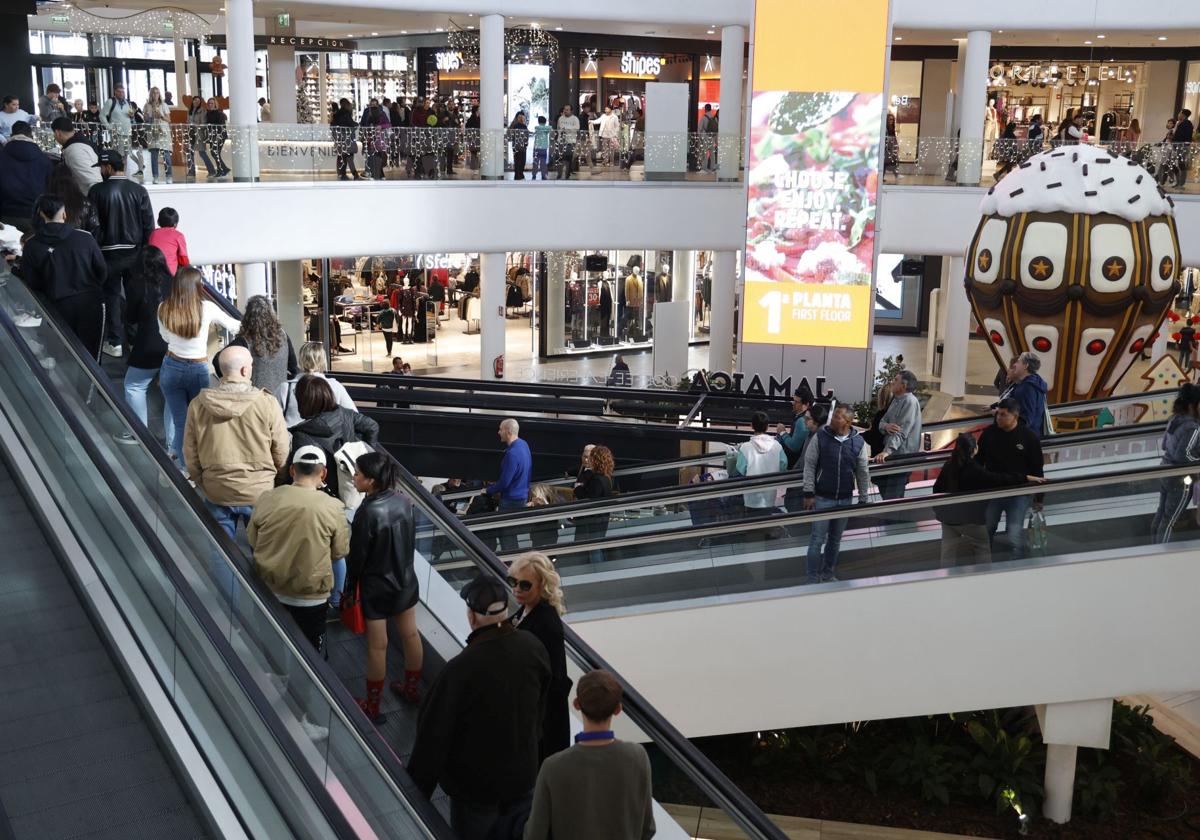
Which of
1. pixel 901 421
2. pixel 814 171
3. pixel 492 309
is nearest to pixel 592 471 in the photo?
pixel 901 421

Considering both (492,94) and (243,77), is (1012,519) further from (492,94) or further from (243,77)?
(492,94)

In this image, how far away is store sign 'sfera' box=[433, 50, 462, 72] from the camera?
106 ft

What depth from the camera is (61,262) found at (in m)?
8.48

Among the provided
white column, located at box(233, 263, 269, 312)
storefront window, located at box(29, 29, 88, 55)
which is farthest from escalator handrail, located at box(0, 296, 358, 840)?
storefront window, located at box(29, 29, 88, 55)

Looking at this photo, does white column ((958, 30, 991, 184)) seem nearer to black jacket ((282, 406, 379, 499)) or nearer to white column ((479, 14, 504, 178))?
white column ((479, 14, 504, 178))

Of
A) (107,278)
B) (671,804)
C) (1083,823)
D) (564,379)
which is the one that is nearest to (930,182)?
(564,379)

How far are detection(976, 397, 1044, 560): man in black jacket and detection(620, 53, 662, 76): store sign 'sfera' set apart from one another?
23.4m

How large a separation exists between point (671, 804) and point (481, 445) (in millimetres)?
10372

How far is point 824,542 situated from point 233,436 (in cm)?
543

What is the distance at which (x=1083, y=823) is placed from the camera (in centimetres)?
1238

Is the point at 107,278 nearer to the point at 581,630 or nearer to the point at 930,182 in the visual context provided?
the point at 581,630

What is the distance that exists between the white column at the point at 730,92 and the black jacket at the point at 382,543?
62.7 feet

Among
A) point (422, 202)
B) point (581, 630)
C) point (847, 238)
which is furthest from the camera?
point (422, 202)

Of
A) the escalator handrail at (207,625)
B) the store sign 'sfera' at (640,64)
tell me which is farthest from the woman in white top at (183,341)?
the store sign 'sfera' at (640,64)
